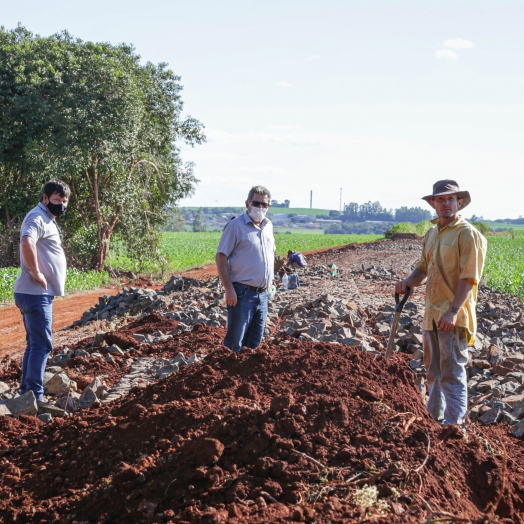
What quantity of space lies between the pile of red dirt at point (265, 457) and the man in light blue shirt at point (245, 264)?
0.75 m

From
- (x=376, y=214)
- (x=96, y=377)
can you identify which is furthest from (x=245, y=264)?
(x=376, y=214)

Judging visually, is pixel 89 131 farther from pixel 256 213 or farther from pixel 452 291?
pixel 452 291

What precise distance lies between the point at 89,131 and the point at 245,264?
1457 centimetres

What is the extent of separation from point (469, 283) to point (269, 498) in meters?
2.41

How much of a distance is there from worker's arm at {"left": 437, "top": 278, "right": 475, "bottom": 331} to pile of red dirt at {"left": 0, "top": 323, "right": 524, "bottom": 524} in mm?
623

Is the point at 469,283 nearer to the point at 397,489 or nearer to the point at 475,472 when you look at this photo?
the point at 475,472

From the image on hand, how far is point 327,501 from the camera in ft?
10.8

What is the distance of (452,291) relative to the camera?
16.6ft

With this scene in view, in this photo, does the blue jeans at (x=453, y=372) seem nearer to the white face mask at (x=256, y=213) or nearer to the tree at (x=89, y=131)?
the white face mask at (x=256, y=213)

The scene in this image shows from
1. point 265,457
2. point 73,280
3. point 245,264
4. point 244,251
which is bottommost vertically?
point 73,280

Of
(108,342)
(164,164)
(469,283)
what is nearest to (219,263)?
(469,283)

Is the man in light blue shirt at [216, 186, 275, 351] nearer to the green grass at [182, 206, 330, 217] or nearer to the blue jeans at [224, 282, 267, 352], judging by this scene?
the blue jeans at [224, 282, 267, 352]

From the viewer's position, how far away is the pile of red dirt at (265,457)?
11.1 ft

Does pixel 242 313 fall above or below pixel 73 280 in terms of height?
above
